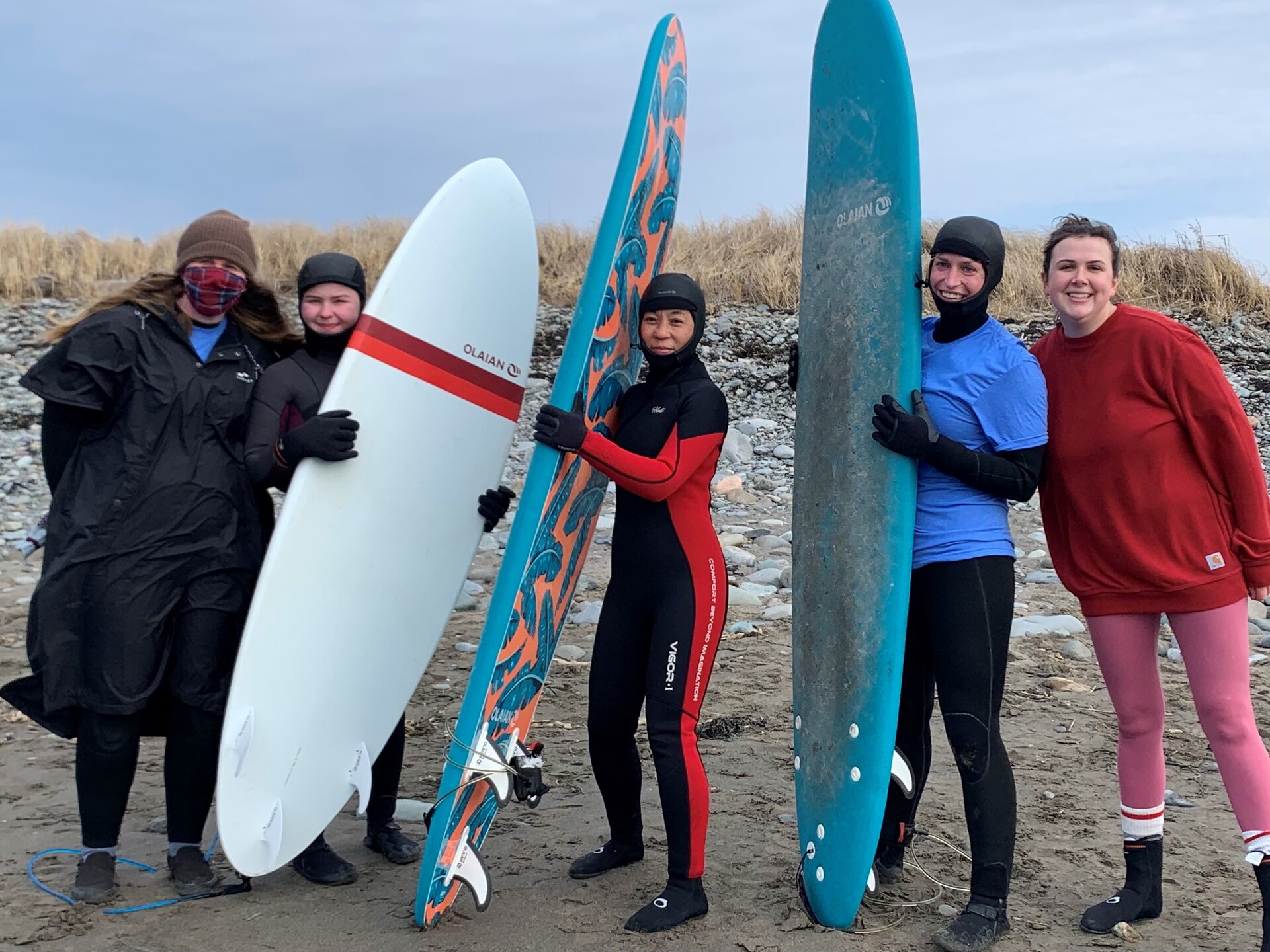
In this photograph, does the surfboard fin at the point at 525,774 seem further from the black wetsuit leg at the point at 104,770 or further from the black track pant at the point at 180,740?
the black wetsuit leg at the point at 104,770

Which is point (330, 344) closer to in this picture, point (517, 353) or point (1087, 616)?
point (517, 353)

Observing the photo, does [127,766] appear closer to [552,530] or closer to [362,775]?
[362,775]

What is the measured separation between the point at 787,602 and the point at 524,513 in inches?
132

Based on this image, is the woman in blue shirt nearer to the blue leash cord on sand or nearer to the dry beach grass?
the blue leash cord on sand

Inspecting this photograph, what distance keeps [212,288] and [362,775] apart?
1461mm

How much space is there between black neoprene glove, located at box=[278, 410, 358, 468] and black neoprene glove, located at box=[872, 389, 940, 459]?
1.45 meters

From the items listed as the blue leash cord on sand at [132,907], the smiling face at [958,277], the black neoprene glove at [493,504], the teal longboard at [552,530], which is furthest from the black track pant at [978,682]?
the blue leash cord on sand at [132,907]

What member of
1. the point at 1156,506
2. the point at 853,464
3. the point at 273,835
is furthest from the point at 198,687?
the point at 1156,506

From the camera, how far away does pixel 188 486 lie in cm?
312

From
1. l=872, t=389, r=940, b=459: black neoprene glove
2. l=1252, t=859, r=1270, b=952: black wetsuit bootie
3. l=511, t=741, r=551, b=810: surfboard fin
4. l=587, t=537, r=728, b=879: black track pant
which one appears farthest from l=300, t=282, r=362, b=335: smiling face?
l=1252, t=859, r=1270, b=952: black wetsuit bootie

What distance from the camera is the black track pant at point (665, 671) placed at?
2.94m

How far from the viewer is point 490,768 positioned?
2.96 meters

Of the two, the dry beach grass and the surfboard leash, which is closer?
the surfboard leash

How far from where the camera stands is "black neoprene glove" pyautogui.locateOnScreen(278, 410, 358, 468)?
10.2 ft
